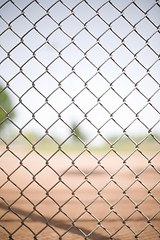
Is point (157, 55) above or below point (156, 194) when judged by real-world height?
above

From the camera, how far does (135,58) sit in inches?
57.4

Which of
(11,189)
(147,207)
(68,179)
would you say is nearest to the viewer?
(147,207)

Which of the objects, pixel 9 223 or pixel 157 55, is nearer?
pixel 157 55

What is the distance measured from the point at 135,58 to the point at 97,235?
1.99m

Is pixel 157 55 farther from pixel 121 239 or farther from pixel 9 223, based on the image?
pixel 9 223

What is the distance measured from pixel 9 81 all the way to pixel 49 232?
1.89 m

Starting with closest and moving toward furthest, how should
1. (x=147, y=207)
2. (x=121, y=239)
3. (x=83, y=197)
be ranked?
(x=121, y=239) < (x=147, y=207) < (x=83, y=197)

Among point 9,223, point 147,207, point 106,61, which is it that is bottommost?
point 147,207

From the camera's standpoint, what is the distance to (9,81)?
1331 mm

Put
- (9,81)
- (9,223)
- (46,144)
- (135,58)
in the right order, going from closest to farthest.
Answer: (9,81), (135,58), (9,223), (46,144)

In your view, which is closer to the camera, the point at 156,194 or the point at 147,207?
the point at 147,207

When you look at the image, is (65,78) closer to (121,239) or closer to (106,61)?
(106,61)

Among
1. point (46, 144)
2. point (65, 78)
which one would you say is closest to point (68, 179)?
point (65, 78)

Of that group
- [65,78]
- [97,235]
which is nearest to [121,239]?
[97,235]
